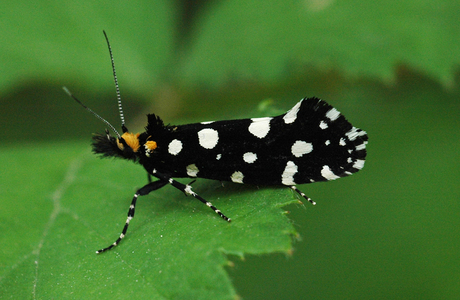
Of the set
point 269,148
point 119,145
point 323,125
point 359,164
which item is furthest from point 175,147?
point 359,164

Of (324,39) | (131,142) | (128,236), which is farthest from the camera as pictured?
(324,39)

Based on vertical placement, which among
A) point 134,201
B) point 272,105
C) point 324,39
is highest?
point 324,39

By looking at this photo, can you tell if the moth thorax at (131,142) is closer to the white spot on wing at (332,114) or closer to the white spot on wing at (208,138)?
the white spot on wing at (208,138)

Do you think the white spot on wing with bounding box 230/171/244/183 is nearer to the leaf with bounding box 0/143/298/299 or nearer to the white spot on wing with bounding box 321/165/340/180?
the leaf with bounding box 0/143/298/299

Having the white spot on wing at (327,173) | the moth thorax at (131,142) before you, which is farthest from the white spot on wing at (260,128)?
the moth thorax at (131,142)

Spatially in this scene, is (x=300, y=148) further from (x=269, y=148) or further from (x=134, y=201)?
(x=134, y=201)

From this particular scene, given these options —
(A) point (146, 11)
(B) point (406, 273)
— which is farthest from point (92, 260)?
(A) point (146, 11)
